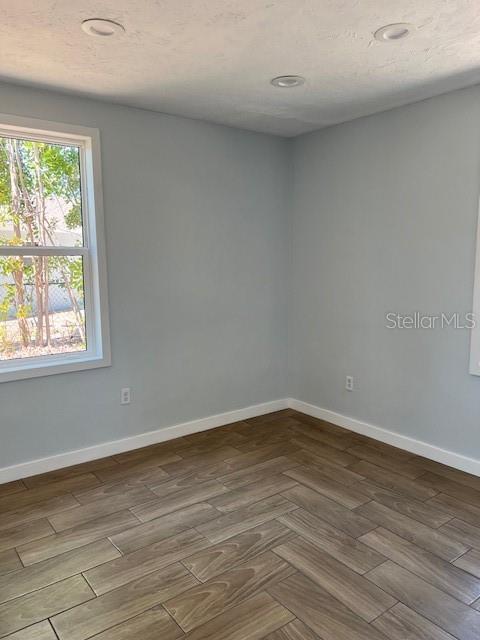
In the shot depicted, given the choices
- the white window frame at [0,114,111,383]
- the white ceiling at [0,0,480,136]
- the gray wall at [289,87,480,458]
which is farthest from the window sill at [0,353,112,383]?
the gray wall at [289,87,480,458]

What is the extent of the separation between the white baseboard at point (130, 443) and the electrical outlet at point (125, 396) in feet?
0.91

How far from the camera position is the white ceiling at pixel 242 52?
195cm

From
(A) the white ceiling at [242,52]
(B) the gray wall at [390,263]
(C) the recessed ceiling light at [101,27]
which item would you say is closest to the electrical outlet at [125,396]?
(B) the gray wall at [390,263]

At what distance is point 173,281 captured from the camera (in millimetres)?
3555

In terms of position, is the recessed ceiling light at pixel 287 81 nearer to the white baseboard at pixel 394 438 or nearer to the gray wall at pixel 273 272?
the gray wall at pixel 273 272

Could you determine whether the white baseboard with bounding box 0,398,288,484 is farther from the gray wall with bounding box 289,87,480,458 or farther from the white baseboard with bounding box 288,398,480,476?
the gray wall with bounding box 289,87,480,458

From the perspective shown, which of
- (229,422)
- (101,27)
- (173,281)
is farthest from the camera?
(229,422)

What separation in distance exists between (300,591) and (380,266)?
2.32 metres

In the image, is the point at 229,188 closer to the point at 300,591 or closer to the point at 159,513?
the point at 159,513

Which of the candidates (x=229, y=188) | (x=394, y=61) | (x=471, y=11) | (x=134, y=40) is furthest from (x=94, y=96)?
(x=471, y=11)

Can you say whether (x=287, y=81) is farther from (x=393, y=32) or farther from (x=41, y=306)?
(x=41, y=306)

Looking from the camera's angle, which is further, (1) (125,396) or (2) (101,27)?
(1) (125,396)

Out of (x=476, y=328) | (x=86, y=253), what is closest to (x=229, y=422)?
(x=86, y=253)

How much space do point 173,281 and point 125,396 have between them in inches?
36.5
